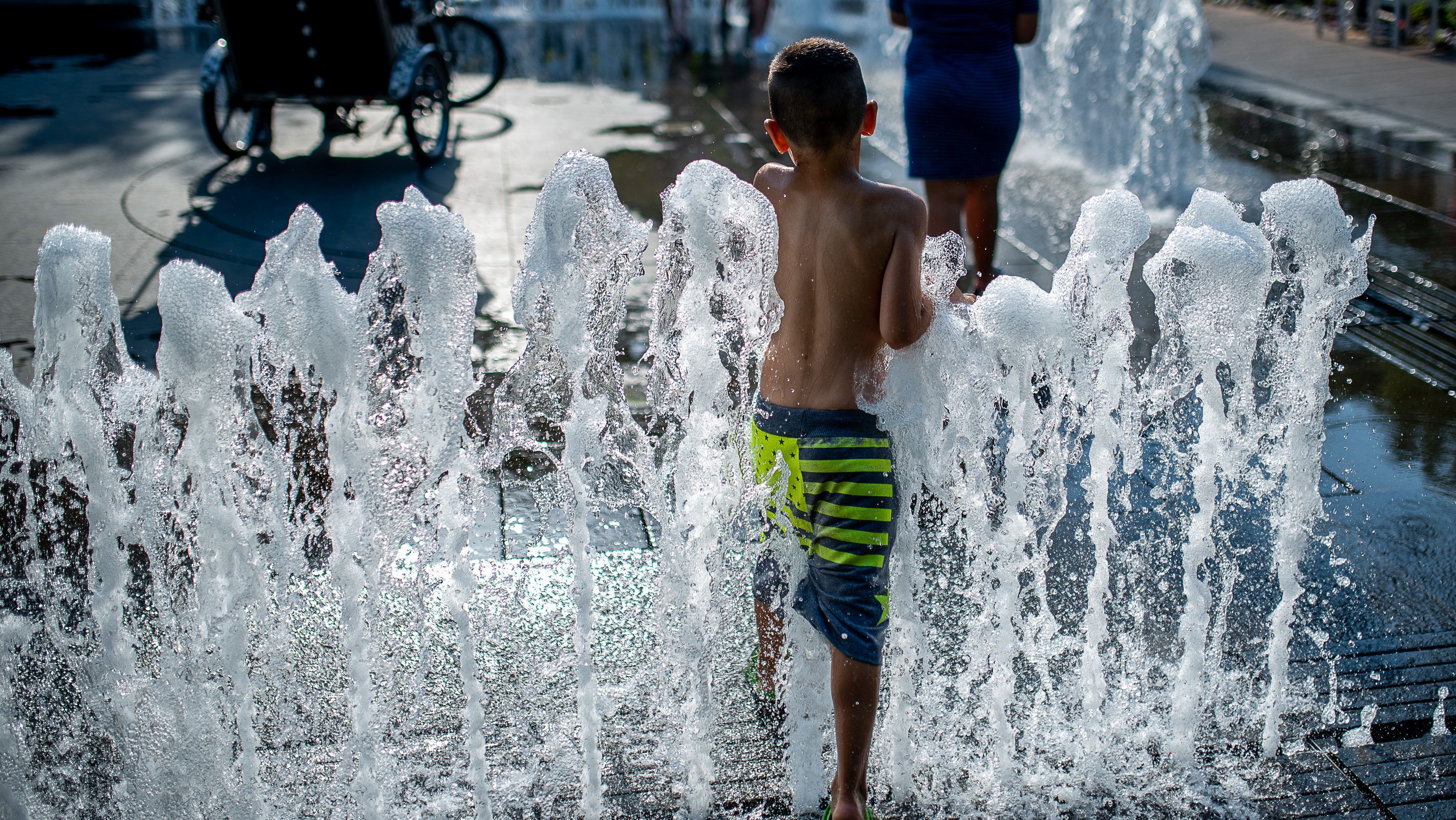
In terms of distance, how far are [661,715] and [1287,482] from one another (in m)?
1.56

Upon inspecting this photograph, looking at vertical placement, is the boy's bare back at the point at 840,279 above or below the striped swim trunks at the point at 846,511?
above

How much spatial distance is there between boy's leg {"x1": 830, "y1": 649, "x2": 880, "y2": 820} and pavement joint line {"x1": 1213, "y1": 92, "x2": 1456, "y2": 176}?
6.38 m

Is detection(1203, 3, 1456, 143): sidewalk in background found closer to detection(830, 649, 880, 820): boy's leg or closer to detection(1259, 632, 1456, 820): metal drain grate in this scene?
detection(1259, 632, 1456, 820): metal drain grate

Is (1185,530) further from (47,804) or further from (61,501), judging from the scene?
(61,501)

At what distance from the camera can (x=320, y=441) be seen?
369cm

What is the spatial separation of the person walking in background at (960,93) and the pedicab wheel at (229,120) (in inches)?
169

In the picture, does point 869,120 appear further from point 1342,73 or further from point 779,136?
point 1342,73

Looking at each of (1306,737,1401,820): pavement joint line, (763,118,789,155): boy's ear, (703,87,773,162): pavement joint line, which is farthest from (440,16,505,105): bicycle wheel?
(1306,737,1401,820): pavement joint line

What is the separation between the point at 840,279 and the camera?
Result: 221 centimetres

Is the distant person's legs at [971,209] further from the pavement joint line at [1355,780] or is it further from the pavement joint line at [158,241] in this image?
the pavement joint line at [158,241]

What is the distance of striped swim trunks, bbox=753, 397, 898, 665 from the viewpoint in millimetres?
2260

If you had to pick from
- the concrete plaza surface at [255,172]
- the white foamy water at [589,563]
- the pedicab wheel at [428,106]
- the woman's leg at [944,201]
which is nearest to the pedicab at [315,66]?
the pedicab wheel at [428,106]

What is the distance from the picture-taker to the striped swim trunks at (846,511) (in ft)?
7.41

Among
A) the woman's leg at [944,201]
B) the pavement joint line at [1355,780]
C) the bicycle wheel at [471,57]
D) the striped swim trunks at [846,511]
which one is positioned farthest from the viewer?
the bicycle wheel at [471,57]
